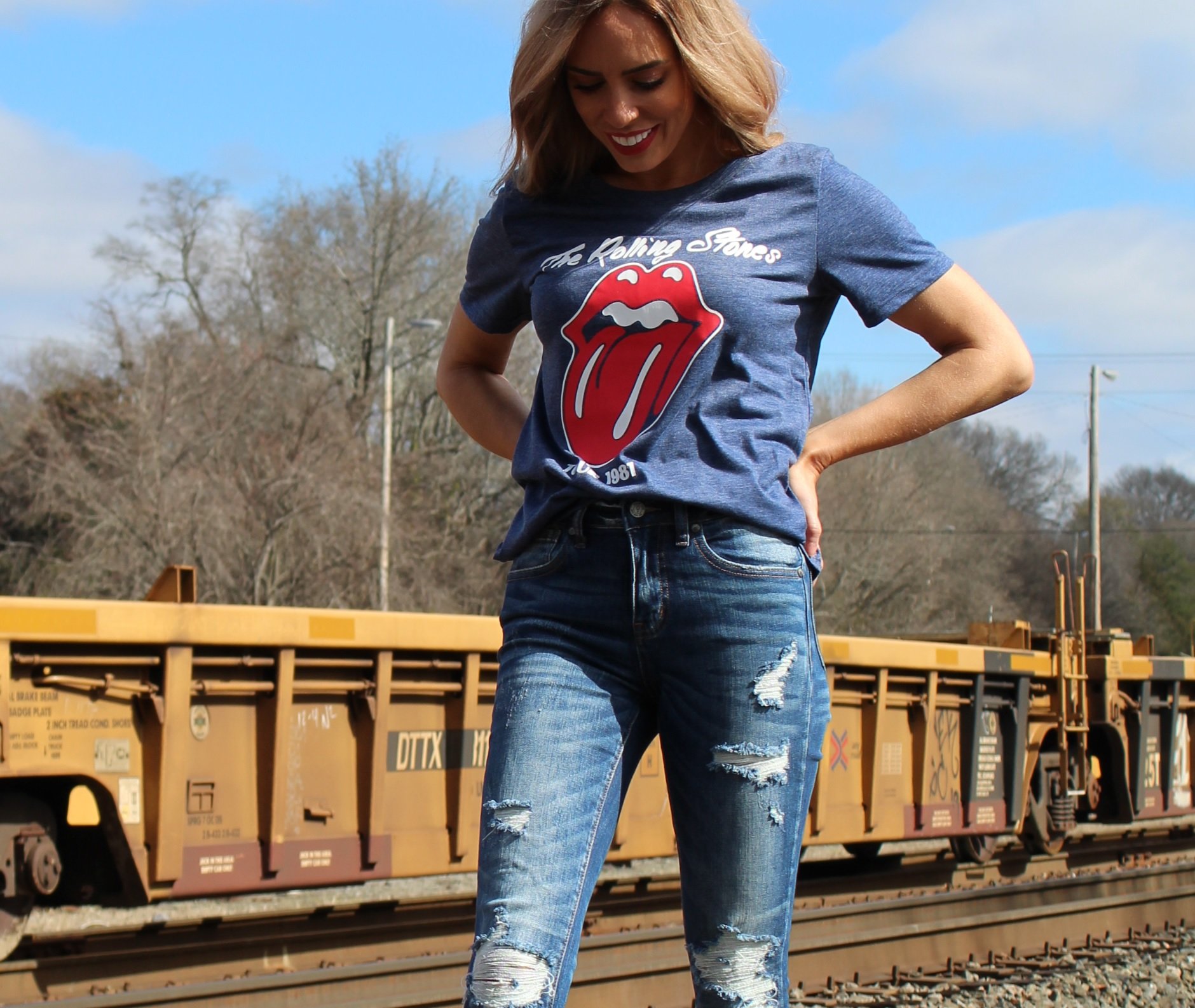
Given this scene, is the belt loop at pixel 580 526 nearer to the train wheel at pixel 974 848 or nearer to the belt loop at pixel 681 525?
the belt loop at pixel 681 525

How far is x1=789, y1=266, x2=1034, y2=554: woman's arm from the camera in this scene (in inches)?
91.0

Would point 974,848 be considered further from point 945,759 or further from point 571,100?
point 571,100

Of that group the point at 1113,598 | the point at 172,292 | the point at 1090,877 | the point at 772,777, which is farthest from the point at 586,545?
the point at 1113,598

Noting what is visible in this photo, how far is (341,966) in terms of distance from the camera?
671cm

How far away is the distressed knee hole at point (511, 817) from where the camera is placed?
6.80 feet

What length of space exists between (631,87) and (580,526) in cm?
67

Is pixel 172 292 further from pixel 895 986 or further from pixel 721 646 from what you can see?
pixel 721 646

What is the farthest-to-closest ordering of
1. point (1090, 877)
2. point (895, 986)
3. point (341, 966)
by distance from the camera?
point (1090, 877), point (895, 986), point (341, 966)

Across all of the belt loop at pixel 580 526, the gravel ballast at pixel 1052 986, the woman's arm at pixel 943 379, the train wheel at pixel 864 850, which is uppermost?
the woman's arm at pixel 943 379

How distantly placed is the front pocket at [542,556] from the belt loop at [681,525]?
0.19m

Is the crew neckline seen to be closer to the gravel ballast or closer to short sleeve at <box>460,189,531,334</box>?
short sleeve at <box>460,189,531,334</box>

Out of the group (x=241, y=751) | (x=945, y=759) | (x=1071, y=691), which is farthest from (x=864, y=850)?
(x=241, y=751)

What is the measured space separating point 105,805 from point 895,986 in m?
3.96

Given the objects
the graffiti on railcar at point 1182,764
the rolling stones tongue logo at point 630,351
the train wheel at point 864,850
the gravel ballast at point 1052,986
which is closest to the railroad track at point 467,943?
the gravel ballast at point 1052,986
